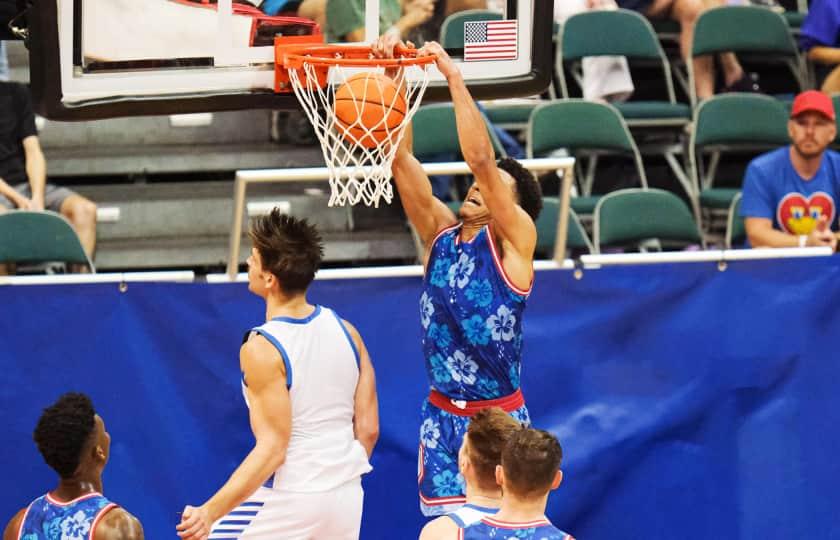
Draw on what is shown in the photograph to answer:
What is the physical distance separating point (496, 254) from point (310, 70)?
3.21 ft

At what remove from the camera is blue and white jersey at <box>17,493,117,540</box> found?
14.4 feet

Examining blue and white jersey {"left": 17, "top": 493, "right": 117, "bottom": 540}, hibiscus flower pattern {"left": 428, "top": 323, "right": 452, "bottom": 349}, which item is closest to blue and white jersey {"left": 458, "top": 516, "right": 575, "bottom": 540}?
blue and white jersey {"left": 17, "top": 493, "right": 117, "bottom": 540}

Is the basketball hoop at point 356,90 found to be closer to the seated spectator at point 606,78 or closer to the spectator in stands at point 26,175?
the spectator in stands at point 26,175

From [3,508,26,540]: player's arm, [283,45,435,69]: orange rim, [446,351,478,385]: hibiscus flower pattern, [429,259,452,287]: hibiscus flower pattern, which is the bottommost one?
[3,508,26,540]: player's arm

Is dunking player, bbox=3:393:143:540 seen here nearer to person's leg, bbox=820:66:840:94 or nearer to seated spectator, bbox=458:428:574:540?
seated spectator, bbox=458:428:574:540

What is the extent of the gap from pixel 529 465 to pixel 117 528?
1.41 metres

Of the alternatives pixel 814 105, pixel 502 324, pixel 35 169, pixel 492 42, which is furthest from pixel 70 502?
pixel 814 105

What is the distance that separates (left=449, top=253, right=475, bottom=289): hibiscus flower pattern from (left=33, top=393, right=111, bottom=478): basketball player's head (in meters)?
1.42

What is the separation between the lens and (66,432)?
457 centimetres

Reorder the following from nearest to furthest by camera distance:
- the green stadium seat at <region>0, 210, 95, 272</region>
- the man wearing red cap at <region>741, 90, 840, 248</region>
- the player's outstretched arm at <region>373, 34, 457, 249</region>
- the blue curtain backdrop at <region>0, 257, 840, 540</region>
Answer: the player's outstretched arm at <region>373, 34, 457, 249</region> → the blue curtain backdrop at <region>0, 257, 840, 540</region> → the green stadium seat at <region>0, 210, 95, 272</region> → the man wearing red cap at <region>741, 90, 840, 248</region>

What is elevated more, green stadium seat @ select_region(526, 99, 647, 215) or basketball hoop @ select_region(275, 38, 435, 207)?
basketball hoop @ select_region(275, 38, 435, 207)

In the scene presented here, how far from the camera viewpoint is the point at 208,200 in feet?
28.5

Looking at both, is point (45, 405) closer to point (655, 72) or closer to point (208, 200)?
point (208, 200)

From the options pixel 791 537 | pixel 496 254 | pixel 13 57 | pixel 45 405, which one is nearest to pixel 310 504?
pixel 496 254
